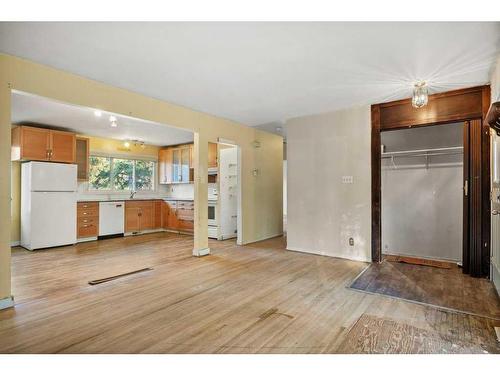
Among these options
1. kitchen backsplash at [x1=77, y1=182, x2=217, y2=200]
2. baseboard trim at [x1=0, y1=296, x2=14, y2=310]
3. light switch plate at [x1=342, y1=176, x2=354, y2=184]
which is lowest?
baseboard trim at [x1=0, y1=296, x2=14, y2=310]

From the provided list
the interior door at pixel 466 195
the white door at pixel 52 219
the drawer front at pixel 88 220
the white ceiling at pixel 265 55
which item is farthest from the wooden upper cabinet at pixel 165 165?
the interior door at pixel 466 195

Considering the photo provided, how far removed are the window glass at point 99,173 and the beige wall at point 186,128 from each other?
335 centimetres

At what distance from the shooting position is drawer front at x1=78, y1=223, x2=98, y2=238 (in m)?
5.61

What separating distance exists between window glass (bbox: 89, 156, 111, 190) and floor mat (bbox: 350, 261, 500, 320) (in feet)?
19.4

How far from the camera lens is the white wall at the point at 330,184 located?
4176 mm

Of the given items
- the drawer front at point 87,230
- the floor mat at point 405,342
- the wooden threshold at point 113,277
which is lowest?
the wooden threshold at point 113,277

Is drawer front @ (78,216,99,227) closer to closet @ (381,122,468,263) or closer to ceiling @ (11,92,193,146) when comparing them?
ceiling @ (11,92,193,146)

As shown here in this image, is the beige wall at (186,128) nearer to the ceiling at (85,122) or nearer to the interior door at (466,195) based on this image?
the ceiling at (85,122)

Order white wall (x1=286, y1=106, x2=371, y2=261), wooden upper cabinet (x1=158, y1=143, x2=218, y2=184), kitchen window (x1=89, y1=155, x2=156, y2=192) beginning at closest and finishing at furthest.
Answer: white wall (x1=286, y1=106, x2=371, y2=261) → kitchen window (x1=89, y1=155, x2=156, y2=192) → wooden upper cabinet (x1=158, y1=143, x2=218, y2=184)

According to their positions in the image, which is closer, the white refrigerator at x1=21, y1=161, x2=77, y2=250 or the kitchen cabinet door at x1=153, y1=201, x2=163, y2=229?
the white refrigerator at x1=21, y1=161, x2=77, y2=250

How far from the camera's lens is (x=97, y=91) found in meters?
3.19

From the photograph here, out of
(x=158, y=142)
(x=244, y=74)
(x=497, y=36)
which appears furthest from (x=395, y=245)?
(x=158, y=142)

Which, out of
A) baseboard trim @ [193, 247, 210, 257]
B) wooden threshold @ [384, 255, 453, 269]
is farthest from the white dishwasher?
wooden threshold @ [384, 255, 453, 269]
